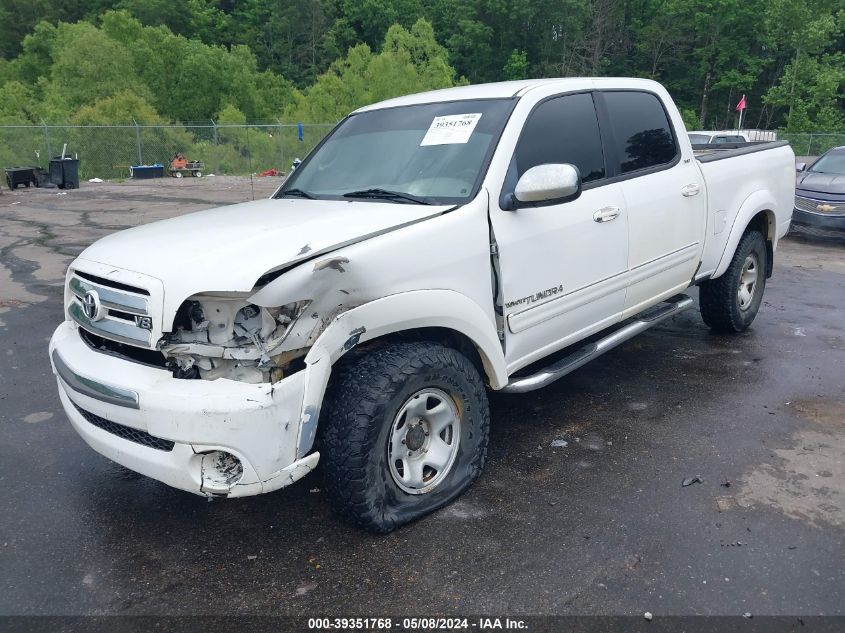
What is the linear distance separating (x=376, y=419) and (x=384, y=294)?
0.51m

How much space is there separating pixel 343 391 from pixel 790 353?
414 cm

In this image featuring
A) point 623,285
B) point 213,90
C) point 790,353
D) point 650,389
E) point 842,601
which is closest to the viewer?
point 842,601

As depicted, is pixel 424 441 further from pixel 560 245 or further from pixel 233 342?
pixel 560 245

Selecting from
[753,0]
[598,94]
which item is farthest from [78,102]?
[753,0]

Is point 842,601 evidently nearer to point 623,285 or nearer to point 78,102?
point 623,285

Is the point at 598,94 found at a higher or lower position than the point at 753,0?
lower

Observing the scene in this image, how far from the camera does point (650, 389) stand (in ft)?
15.2

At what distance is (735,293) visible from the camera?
17.7ft

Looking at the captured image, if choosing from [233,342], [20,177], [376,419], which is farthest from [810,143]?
[233,342]

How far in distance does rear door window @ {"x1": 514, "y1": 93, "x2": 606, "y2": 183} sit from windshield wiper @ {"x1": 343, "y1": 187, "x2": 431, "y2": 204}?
58 cm

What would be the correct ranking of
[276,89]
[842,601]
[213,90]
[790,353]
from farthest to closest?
[276,89], [213,90], [790,353], [842,601]

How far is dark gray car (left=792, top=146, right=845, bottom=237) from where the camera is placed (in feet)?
34.3

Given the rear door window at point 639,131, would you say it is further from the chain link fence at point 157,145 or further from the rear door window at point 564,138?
the chain link fence at point 157,145

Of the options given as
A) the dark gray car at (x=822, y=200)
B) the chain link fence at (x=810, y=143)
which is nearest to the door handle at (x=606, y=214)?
the dark gray car at (x=822, y=200)
